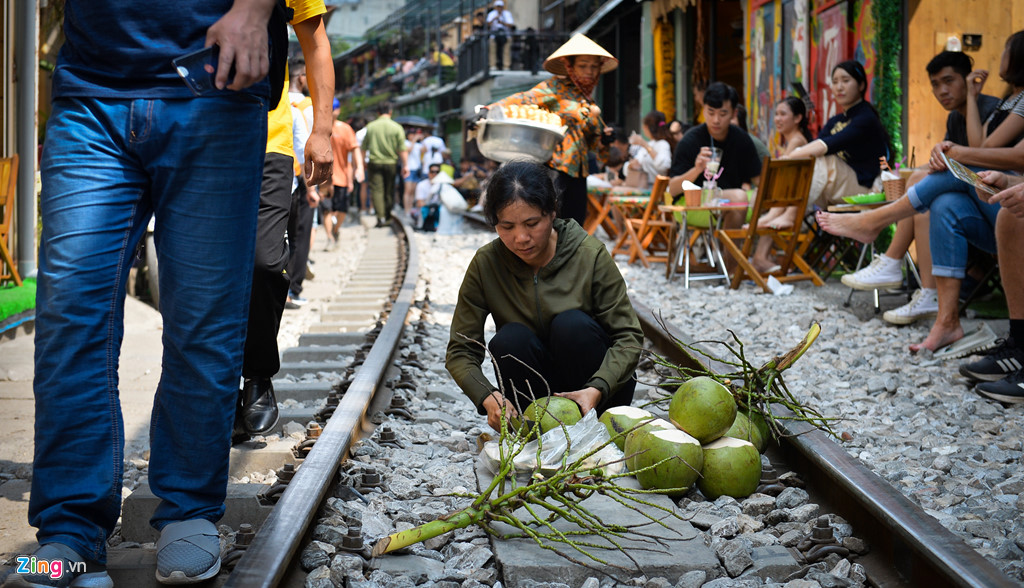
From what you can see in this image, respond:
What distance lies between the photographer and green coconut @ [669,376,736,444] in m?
3.17

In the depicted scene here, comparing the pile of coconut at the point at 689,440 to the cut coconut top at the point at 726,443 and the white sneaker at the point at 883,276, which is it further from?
the white sneaker at the point at 883,276

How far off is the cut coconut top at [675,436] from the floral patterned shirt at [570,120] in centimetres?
319

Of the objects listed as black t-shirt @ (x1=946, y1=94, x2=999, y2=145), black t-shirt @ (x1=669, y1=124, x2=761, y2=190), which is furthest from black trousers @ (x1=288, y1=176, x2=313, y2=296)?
black t-shirt @ (x1=946, y1=94, x2=999, y2=145)

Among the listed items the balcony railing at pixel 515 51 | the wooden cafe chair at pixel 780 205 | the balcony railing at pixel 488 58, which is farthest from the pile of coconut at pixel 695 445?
the balcony railing at pixel 515 51

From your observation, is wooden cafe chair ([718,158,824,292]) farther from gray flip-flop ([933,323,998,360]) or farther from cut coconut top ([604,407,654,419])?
cut coconut top ([604,407,654,419])

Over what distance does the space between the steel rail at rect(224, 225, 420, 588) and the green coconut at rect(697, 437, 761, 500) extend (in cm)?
113

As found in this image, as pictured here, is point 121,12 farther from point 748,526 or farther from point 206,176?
point 748,526

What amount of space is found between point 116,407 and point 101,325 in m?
0.19

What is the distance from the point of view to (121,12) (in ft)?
7.29

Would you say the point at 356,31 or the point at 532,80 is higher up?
the point at 356,31

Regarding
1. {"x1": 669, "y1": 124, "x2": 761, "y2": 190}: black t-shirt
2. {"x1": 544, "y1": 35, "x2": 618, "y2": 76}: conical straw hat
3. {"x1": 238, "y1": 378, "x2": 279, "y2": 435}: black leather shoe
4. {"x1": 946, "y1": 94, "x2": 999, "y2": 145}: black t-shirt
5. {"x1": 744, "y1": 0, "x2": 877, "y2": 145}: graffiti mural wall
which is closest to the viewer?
{"x1": 238, "y1": 378, "x2": 279, "y2": 435}: black leather shoe

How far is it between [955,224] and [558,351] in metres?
3.15

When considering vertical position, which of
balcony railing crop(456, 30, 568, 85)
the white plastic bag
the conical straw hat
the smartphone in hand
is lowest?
the white plastic bag

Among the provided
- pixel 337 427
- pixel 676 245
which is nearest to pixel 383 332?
pixel 337 427
